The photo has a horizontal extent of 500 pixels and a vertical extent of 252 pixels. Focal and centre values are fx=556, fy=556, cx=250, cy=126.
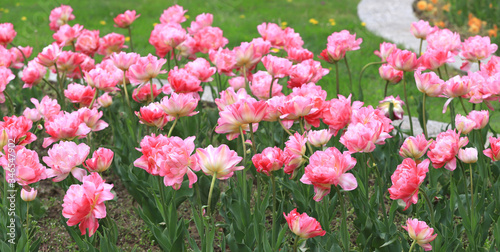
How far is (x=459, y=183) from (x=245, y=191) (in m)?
1.03

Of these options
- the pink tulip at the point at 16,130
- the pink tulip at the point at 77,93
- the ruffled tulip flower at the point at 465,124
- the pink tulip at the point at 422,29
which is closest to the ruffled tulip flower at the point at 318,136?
the ruffled tulip flower at the point at 465,124

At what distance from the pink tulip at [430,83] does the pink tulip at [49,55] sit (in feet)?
5.48

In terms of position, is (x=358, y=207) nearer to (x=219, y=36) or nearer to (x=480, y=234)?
(x=480, y=234)

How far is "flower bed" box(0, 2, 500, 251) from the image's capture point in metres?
1.59

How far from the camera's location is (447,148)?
1.75 m

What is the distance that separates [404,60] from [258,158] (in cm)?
92

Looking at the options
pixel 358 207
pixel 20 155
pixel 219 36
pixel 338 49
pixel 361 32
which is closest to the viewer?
pixel 20 155

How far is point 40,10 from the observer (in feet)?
22.3

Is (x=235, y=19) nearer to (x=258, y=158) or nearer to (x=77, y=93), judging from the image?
(x=77, y=93)

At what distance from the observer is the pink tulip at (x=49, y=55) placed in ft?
8.69

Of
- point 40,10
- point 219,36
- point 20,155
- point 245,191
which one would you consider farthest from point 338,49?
point 40,10

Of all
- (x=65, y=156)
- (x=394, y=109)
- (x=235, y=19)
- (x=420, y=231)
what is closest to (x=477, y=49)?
(x=394, y=109)

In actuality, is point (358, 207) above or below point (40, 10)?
above

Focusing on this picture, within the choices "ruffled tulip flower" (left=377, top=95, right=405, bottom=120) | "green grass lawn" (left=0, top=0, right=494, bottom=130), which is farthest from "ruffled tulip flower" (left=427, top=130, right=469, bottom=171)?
"green grass lawn" (left=0, top=0, right=494, bottom=130)
